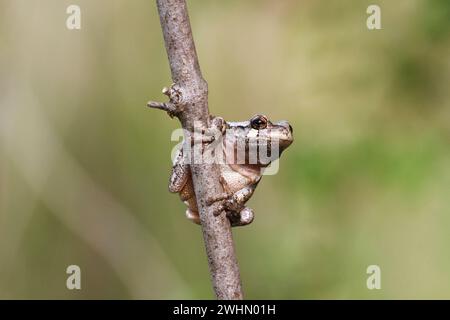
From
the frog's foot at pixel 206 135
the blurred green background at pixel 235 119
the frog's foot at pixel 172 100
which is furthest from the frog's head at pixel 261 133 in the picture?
the blurred green background at pixel 235 119

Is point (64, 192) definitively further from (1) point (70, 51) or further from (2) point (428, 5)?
(2) point (428, 5)

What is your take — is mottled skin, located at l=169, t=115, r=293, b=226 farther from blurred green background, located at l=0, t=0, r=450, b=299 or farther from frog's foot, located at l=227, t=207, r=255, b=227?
blurred green background, located at l=0, t=0, r=450, b=299

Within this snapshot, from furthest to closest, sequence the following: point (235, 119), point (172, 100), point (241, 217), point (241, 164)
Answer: point (235, 119) → point (241, 164) → point (241, 217) → point (172, 100)

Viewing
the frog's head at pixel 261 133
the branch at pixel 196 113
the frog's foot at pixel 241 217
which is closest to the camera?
the branch at pixel 196 113

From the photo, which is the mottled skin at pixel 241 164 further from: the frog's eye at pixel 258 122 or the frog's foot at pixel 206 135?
the frog's foot at pixel 206 135

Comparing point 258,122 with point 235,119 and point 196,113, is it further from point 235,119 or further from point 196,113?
point 235,119

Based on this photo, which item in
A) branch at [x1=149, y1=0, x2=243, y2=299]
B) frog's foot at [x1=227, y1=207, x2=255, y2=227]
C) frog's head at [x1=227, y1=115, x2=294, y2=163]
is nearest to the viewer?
branch at [x1=149, y1=0, x2=243, y2=299]

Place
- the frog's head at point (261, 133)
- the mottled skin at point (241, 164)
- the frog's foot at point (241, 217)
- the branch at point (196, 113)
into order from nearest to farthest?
the branch at point (196, 113) < the frog's foot at point (241, 217) < the mottled skin at point (241, 164) < the frog's head at point (261, 133)

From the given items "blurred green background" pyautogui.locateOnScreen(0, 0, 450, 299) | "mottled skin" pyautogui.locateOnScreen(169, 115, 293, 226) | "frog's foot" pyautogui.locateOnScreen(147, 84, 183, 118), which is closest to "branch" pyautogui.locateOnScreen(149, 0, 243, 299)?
"frog's foot" pyautogui.locateOnScreen(147, 84, 183, 118)

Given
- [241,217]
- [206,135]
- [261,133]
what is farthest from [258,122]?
[206,135]
